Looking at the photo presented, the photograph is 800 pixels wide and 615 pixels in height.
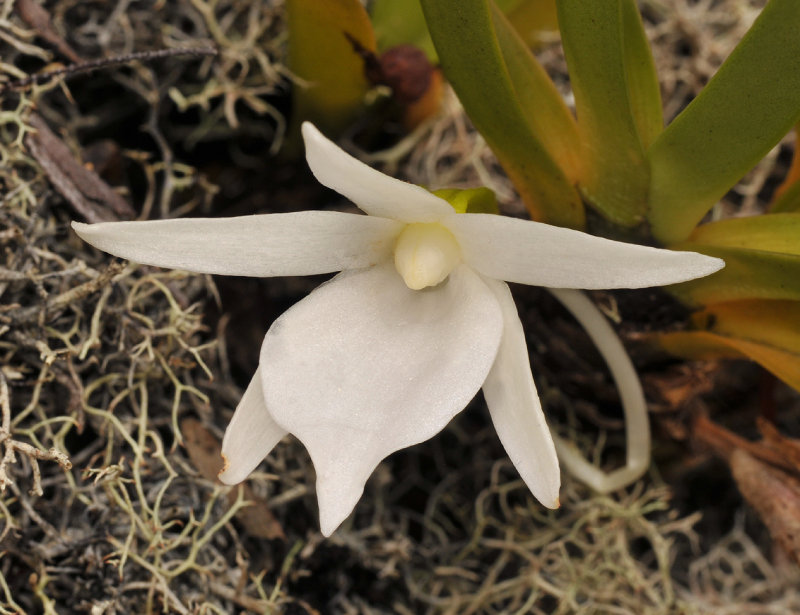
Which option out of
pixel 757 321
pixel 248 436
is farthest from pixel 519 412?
pixel 757 321

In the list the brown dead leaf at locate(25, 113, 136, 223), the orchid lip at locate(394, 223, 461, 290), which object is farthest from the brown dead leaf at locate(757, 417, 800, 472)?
the brown dead leaf at locate(25, 113, 136, 223)

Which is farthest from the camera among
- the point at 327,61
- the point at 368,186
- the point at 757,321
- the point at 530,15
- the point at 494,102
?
the point at 530,15

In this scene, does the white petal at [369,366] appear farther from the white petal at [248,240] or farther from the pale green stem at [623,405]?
the pale green stem at [623,405]

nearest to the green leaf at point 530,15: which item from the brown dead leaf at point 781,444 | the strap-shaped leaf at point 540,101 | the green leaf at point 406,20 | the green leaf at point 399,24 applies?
the green leaf at point 406,20

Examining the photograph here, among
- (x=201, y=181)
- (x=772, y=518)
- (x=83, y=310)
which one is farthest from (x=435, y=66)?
(x=772, y=518)

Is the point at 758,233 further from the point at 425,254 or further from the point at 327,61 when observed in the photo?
the point at 327,61

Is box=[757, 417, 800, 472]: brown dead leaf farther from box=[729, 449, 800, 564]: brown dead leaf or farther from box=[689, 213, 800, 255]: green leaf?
box=[689, 213, 800, 255]: green leaf
